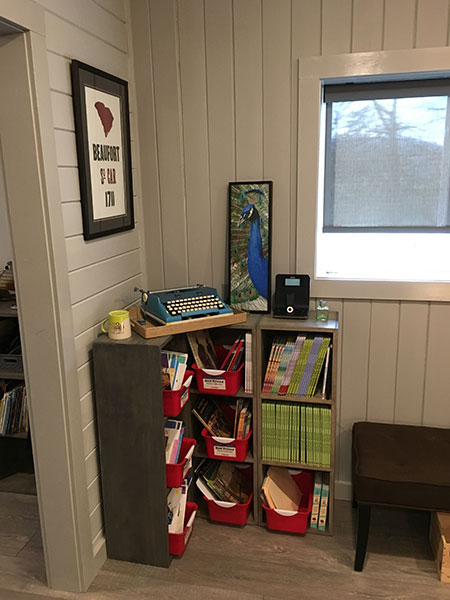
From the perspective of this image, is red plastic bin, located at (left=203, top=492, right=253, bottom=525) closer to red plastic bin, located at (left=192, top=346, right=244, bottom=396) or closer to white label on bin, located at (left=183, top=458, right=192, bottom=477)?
white label on bin, located at (left=183, top=458, right=192, bottom=477)

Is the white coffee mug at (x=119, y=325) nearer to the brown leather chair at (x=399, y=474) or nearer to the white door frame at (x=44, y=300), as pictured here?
the white door frame at (x=44, y=300)

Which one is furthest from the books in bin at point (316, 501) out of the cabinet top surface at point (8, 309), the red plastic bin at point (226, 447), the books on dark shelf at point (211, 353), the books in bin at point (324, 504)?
the cabinet top surface at point (8, 309)

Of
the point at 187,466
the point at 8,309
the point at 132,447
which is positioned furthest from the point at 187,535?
the point at 8,309

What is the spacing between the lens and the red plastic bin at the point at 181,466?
225cm

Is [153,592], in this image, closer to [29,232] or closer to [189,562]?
[189,562]

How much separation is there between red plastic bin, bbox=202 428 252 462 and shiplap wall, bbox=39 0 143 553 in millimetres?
514

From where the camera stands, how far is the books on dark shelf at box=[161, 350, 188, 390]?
2225mm

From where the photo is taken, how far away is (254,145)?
2.49m

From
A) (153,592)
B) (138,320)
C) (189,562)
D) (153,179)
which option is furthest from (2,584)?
(153,179)

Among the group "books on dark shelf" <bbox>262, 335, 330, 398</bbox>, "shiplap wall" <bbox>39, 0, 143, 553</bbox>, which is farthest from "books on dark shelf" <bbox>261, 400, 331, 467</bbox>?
"shiplap wall" <bbox>39, 0, 143, 553</bbox>

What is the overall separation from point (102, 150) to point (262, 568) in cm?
189

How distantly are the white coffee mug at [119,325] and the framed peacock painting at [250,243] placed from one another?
60 cm

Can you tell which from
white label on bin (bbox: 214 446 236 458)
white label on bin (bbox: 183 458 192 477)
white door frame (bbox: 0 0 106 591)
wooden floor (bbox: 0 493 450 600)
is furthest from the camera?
white label on bin (bbox: 214 446 236 458)

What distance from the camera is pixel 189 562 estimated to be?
90.7 inches
